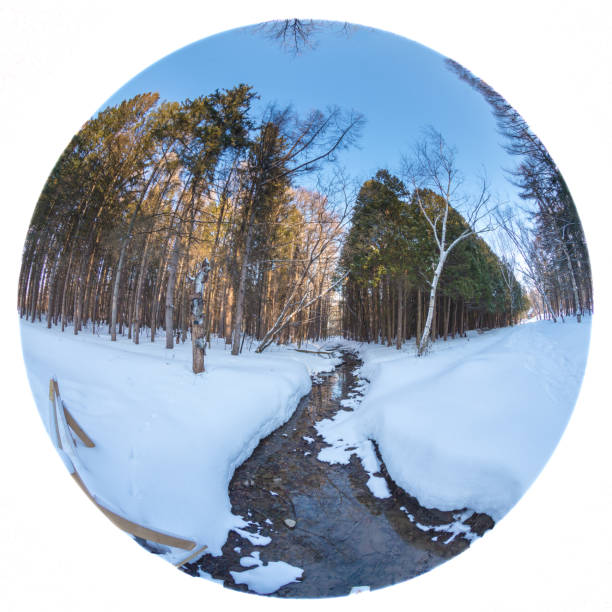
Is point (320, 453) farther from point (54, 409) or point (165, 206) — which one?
point (165, 206)

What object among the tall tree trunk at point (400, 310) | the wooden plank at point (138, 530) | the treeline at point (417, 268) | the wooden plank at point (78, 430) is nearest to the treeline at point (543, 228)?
the treeline at point (417, 268)

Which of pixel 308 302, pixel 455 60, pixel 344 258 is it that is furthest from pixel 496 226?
pixel 308 302

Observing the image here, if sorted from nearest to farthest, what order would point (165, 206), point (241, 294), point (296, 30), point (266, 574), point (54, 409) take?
point (266, 574)
point (54, 409)
point (165, 206)
point (296, 30)
point (241, 294)

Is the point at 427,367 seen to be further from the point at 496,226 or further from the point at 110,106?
the point at 110,106

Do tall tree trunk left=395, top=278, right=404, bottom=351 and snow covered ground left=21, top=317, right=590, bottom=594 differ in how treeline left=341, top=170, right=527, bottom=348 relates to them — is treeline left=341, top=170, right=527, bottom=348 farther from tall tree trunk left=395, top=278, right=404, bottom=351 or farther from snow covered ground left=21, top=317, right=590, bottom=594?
snow covered ground left=21, top=317, right=590, bottom=594

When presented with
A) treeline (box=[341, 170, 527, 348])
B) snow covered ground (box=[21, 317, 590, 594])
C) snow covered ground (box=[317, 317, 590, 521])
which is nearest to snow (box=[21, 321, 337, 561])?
snow covered ground (box=[21, 317, 590, 594])

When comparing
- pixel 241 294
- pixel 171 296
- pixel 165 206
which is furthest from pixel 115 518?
pixel 165 206
